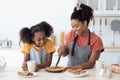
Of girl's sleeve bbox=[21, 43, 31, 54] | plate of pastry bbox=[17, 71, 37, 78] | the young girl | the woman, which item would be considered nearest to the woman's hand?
the woman

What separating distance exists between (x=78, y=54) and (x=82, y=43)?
0.10 metres

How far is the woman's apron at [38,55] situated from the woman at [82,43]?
172 mm

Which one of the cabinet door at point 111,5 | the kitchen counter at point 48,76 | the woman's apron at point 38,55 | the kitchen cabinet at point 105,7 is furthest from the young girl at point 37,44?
the cabinet door at point 111,5

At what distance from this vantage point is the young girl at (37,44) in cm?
231

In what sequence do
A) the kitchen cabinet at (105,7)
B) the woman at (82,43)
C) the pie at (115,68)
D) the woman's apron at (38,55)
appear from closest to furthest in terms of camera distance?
the pie at (115,68) < the woman at (82,43) < the woman's apron at (38,55) < the kitchen cabinet at (105,7)

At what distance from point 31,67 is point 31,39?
0.40 meters

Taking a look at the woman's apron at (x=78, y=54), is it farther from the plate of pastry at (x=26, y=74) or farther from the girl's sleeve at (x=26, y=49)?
the plate of pastry at (x=26, y=74)

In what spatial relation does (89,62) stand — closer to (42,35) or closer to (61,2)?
(42,35)

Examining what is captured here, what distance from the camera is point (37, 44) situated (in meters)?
2.35

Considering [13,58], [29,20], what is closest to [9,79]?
[13,58]

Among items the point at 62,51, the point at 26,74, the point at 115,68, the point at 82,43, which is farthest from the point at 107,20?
the point at 26,74

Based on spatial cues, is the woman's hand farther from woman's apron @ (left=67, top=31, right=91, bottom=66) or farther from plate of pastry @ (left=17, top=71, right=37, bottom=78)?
plate of pastry @ (left=17, top=71, right=37, bottom=78)

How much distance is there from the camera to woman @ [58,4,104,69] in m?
2.25

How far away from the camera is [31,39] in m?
2.34
